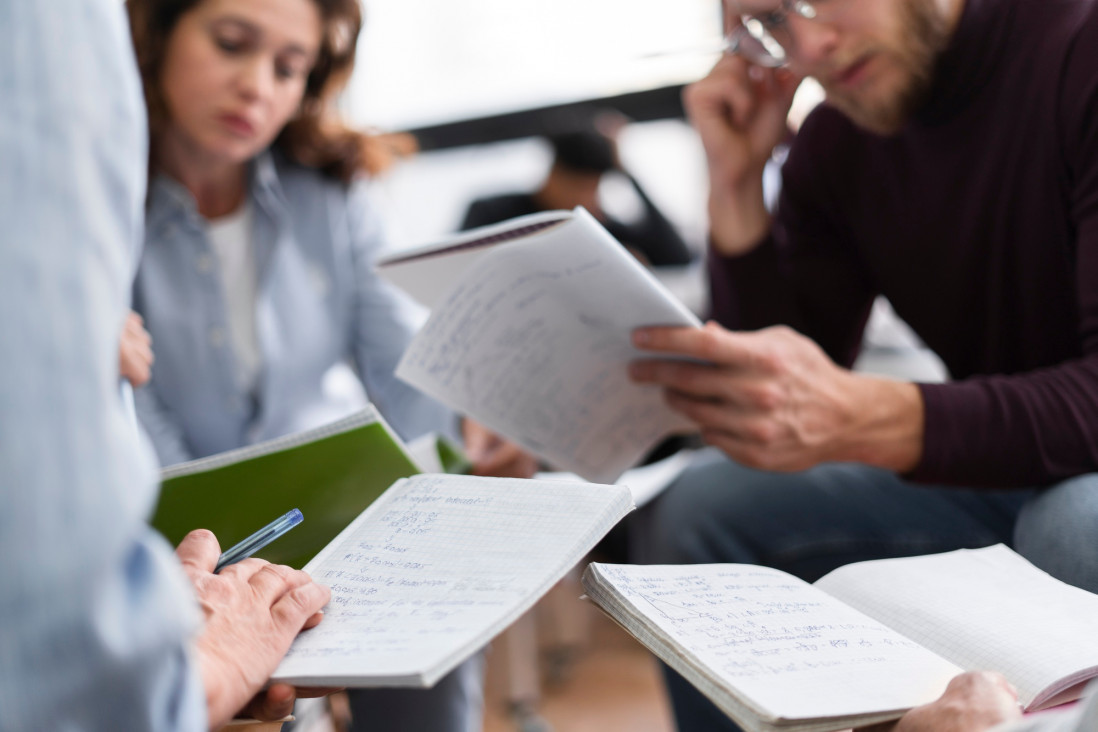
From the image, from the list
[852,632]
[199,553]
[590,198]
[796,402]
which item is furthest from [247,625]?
[590,198]

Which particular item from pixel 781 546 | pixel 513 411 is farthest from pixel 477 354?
pixel 781 546

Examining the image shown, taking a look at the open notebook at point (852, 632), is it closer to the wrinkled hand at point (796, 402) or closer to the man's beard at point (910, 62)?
the wrinkled hand at point (796, 402)

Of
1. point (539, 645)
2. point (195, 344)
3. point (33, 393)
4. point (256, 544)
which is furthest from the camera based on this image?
point (539, 645)

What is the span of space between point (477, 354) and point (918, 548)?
18.0 inches

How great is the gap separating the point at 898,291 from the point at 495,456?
0.48 m

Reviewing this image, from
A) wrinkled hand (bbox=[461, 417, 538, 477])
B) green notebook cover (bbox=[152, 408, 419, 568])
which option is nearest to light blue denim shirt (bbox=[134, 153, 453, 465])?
wrinkled hand (bbox=[461, 417, 538, 477])

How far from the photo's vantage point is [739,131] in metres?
0.96

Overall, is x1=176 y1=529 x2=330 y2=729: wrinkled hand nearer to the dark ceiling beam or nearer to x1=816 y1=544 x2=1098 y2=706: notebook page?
x1=816 y1=544 x2=1098 y2=706: notebook page

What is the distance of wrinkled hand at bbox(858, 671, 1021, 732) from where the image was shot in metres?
0.36

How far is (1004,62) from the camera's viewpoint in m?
0.82

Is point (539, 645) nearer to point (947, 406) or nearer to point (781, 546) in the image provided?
point (781, 546)

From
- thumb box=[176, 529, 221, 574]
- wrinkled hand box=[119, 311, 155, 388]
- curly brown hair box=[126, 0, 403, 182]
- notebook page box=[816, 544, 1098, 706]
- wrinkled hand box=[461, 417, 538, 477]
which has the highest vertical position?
curly brown hair box=[126, 0, 403, 182]

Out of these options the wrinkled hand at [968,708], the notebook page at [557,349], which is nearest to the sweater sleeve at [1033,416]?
the notebook page at [557,349]

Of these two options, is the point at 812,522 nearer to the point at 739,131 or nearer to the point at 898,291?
the point at 898,291
